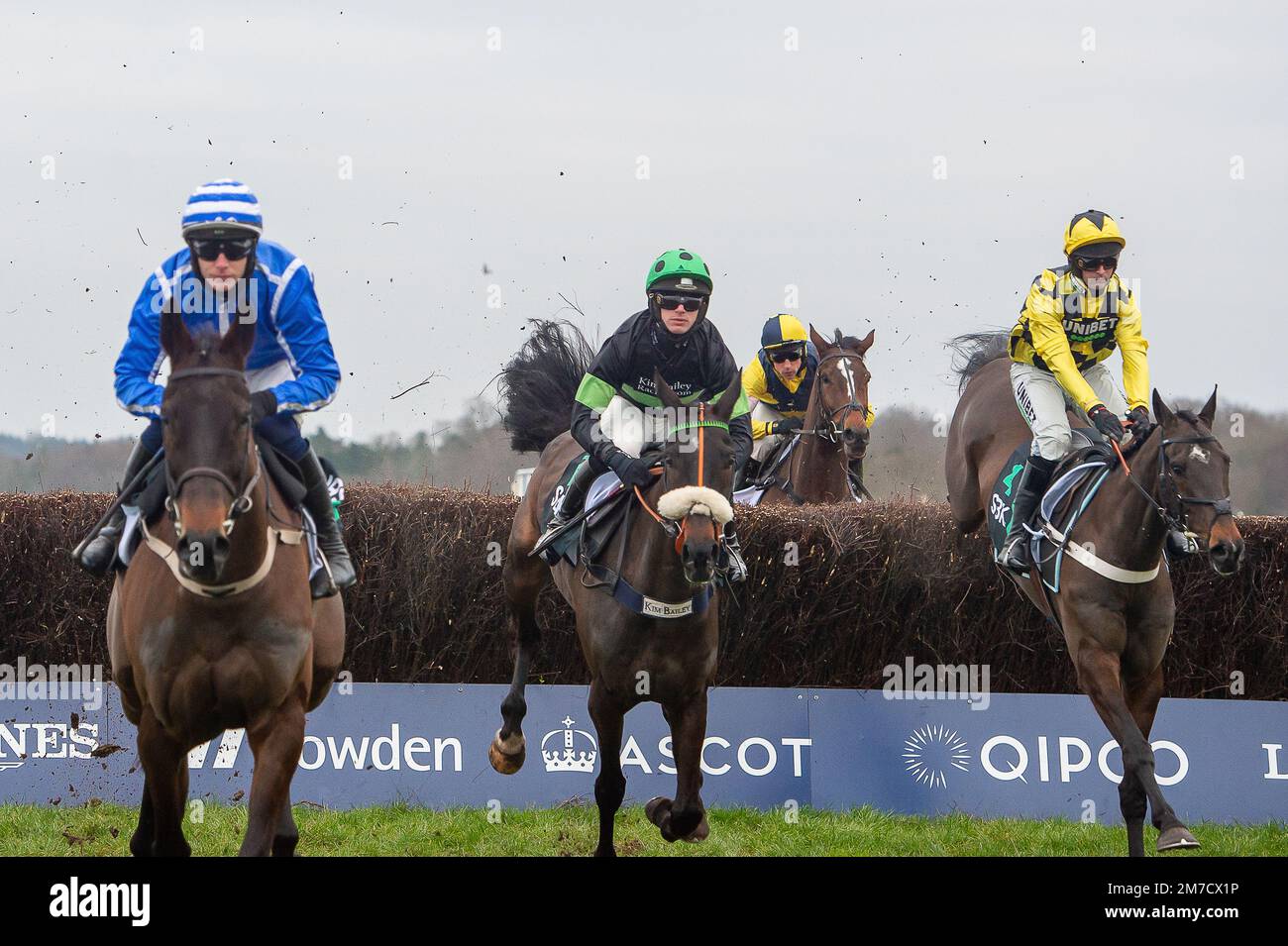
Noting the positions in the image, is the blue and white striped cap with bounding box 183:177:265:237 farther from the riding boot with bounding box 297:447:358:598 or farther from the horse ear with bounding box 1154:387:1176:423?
the horse ear with bounding box 1154:387:1176:423

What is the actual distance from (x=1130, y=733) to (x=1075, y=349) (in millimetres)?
2540

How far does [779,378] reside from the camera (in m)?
13.3

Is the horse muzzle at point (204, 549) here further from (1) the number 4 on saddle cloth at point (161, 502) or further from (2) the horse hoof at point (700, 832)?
(2) the horse hoof at point (700, 832)

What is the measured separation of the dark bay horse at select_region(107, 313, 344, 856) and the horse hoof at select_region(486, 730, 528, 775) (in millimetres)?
2760

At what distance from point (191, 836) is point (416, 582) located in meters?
2.09

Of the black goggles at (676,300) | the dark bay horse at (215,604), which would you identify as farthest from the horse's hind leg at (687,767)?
the dark bay horse at (215,604)

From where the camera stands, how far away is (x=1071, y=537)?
810 cm

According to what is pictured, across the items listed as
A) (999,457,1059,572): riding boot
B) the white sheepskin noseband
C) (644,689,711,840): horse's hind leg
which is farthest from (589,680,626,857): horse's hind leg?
(999,457,1059,572): riding boot

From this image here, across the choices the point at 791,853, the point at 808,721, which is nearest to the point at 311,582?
the point at 791,853

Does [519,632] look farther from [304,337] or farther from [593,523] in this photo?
[304,337]

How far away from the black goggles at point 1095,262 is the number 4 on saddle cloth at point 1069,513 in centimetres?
93

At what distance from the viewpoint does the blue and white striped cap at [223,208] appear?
556 centimetres

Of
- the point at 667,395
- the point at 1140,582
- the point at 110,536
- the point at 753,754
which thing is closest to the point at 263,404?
the point at 110,536

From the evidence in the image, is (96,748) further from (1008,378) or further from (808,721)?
(1008,378)
